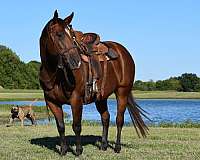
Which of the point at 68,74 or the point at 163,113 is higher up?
the point at 68,74

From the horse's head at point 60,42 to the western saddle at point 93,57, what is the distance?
35 centimetres

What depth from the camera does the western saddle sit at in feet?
34.6

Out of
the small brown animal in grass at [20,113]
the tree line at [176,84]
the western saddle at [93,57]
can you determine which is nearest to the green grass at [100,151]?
the western saddle at [93,57]

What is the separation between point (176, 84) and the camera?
123 m

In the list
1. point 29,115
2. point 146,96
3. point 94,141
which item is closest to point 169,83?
point 146,96

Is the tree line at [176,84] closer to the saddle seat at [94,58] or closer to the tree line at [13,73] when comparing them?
the tree line at [13,73]

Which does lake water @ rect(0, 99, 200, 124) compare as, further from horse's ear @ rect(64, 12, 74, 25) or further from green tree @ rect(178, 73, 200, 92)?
green tree @ rect(178, 73, 200, 92)

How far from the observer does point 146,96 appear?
89375 millimetres

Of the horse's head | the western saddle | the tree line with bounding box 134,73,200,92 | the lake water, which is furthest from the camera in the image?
the tree line with bounding box 134,73,200,92

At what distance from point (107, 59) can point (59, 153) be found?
2361mm

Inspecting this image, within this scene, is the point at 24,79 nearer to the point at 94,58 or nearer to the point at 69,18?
the point at 94,58

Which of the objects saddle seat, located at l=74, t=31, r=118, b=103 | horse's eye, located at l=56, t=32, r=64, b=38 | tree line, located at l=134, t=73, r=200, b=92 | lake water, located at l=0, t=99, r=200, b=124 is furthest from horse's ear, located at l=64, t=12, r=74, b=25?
tree line, located at l=134, t=73, r=200, b=92

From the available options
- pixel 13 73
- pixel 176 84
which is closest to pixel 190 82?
pixel 176 84

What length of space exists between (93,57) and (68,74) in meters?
0.94
